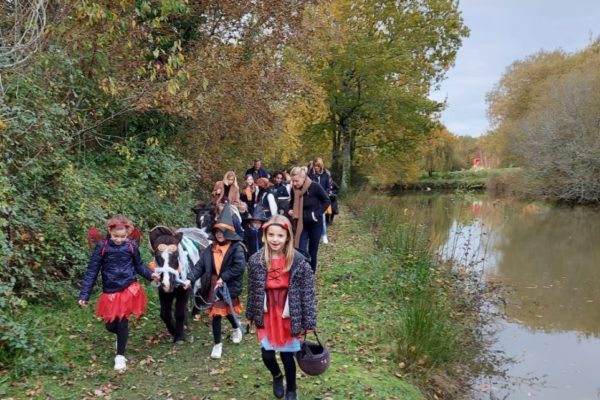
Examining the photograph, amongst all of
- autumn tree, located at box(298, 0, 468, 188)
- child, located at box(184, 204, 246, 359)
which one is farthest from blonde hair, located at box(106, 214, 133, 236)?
autumn tree, located at box(298, 0, 468, 188)

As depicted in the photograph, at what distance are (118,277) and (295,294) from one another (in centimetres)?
220

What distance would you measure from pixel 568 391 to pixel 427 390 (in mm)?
2301

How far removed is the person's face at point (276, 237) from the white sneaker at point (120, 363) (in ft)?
7.81

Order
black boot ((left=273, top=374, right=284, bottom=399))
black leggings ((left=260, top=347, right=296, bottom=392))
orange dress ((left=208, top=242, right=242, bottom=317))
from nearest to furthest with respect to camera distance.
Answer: black leggings ((left=260, top=347, right=296, bottom=392)), black boot ((left=273, top=374, right=284, bottom=399)), orange dress ((left=208, top=242, right=242, bottom=317))

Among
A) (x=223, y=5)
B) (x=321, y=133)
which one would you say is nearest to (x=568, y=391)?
(x=223, y=5)

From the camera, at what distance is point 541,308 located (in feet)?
32.1

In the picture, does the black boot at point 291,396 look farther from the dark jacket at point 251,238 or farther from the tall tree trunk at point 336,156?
the tall tree trunk at point 336,156

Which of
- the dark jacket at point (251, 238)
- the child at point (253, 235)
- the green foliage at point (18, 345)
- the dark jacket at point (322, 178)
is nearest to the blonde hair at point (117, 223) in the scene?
the green foliage at point (18, 345)

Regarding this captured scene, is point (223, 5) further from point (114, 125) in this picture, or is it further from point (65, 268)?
point (65, 268)

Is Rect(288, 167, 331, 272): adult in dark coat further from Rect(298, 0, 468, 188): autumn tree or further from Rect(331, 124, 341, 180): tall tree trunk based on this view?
Rect(331, 124, 341, 180): tall tree trunk

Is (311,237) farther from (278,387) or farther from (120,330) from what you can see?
(278,387)

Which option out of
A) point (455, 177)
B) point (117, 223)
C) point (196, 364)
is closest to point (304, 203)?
point (196, 364)

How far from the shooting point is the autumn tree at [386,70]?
26250 mm

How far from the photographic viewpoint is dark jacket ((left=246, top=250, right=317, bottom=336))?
13.6ft
